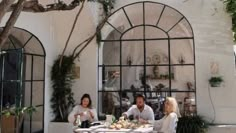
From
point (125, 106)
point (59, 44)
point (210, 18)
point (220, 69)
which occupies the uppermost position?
point (210, 18)

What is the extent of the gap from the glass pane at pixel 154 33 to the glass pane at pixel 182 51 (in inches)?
11.2

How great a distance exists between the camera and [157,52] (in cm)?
709

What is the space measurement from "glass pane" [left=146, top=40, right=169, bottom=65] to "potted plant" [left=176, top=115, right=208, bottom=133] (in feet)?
5.37

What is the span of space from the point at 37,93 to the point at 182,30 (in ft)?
12.4

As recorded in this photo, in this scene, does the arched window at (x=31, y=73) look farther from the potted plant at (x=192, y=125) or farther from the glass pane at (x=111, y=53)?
the potted plant at (x=192, y=125)

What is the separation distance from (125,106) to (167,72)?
1.35 m

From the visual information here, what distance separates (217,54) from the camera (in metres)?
6.11

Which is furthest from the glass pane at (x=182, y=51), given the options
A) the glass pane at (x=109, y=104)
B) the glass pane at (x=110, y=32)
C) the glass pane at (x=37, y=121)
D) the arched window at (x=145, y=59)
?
the glass pane at (x=37, y=121)

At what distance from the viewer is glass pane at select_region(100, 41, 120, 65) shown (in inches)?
273

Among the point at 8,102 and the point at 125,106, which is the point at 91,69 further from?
the point at 8,102

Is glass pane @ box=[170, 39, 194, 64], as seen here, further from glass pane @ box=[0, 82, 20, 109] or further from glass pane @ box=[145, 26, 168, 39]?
glass pane @ box=[0, 82, 20, 109]

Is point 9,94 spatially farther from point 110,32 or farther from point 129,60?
point 129,60

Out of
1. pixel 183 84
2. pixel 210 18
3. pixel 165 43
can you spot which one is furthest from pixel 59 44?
pixel 210 18

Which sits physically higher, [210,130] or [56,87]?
[56,87]
